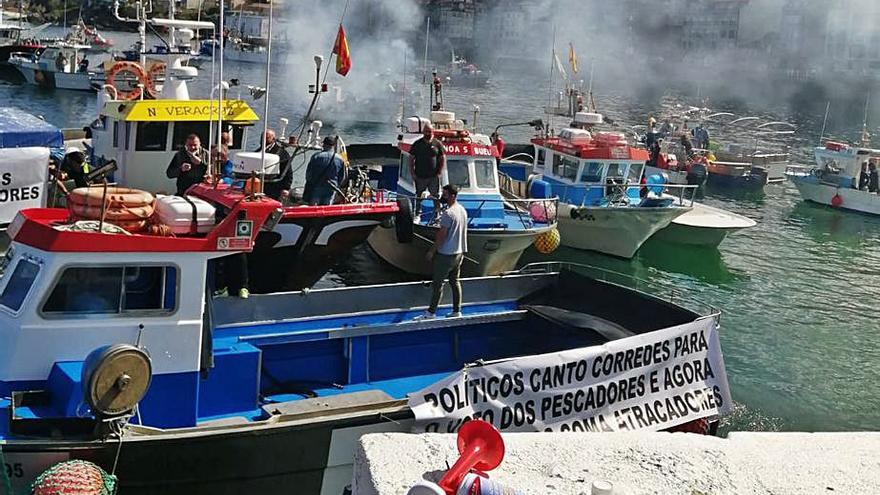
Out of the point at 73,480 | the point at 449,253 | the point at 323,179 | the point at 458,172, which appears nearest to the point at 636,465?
the point at 73,480

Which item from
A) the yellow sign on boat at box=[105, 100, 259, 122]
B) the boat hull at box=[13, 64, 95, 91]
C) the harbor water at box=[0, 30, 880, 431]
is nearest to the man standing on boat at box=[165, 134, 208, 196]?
the yellow sign on boat at box=[105, 100, 259, 122]

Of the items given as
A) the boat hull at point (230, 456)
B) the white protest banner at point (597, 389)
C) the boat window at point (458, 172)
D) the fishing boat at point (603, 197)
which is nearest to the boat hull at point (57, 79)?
the fishing boat at point (603, 197)

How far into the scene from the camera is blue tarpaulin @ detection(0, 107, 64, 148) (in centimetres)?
1848

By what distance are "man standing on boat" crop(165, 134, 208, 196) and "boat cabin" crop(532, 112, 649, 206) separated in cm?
1049

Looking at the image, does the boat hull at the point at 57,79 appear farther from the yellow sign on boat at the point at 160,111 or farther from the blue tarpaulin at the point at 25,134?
the yellow sign on boat at the point at 160,111

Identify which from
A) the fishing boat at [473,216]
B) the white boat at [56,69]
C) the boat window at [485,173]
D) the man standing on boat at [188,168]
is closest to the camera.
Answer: the man standing on boat at [188,168]

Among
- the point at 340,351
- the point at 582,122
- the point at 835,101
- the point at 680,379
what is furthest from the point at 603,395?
the point at 835,101

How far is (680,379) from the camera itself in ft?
34.6

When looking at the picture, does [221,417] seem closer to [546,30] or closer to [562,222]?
[562,222]

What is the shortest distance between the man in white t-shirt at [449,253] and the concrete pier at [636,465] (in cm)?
629

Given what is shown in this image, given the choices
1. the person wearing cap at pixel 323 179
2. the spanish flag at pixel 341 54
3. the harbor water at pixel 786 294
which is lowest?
the harbor water at pixel 786 294

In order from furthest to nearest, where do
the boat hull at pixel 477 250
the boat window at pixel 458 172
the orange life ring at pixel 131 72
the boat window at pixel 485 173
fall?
the boat window at pixel 485 173
the boat window at pixel 458 172
the boat hull at pixel 477 250
the orange life ring at pixel 131 72

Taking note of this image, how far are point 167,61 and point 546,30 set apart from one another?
105 m

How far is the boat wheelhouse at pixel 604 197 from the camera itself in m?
22.8
